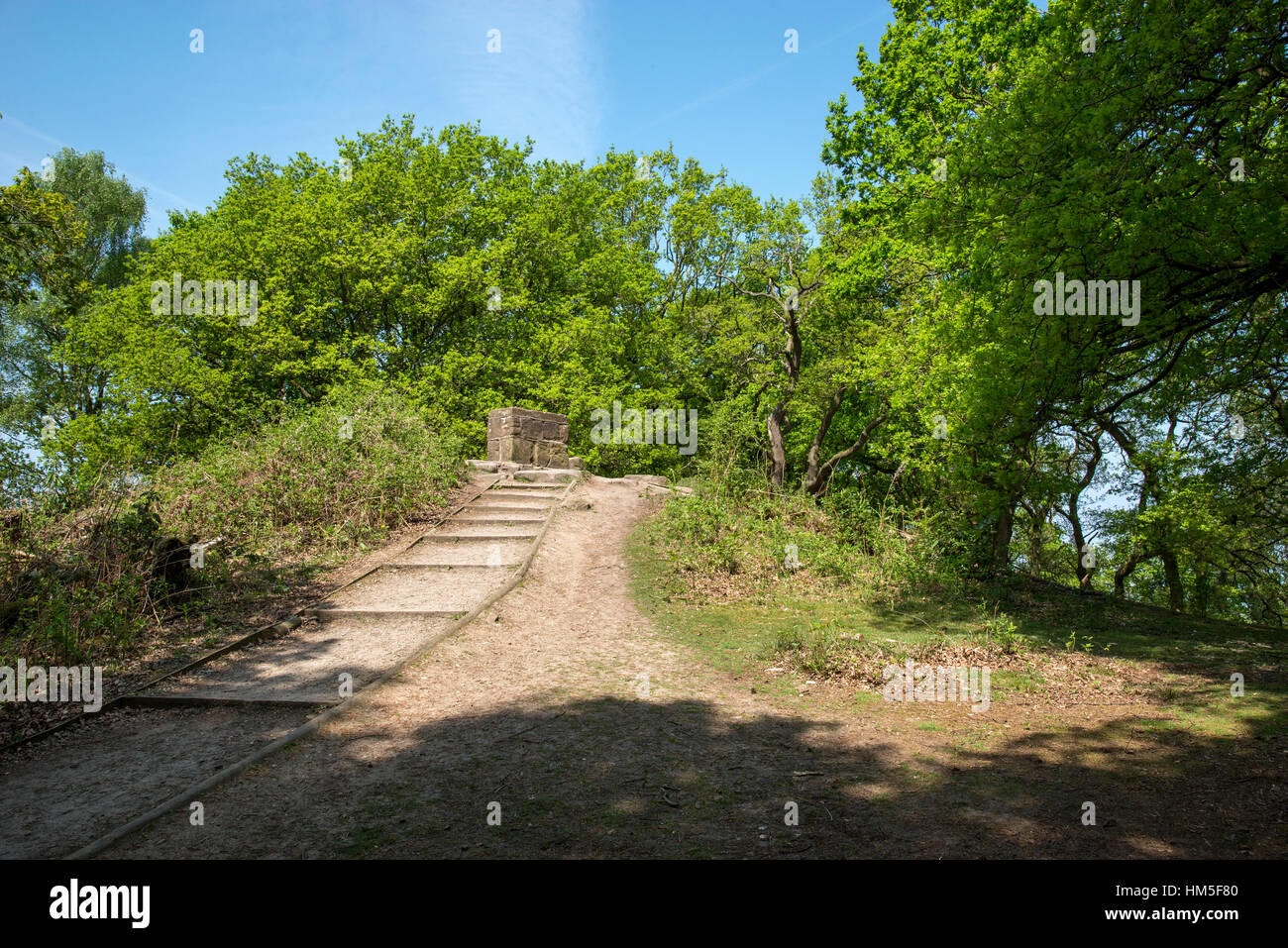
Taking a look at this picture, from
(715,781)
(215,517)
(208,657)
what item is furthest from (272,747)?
(215,517)

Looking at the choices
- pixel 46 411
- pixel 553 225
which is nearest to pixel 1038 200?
pixel 553 225

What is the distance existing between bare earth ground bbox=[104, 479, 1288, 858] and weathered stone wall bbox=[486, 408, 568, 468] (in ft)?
41.1

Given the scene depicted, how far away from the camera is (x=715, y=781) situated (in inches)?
175

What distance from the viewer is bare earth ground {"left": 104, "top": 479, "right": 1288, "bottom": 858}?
3.61 metres

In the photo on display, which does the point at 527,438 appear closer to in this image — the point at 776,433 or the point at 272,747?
the point at 776,433

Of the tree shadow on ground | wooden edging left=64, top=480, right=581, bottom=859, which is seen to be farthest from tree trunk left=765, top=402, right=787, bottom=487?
the tree shadow on ground

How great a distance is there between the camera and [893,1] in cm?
1741

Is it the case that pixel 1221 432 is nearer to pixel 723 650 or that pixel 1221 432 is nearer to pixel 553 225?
pixel 723 650

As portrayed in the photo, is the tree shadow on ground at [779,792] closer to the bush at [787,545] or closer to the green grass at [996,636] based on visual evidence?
the green grass at [996,636]

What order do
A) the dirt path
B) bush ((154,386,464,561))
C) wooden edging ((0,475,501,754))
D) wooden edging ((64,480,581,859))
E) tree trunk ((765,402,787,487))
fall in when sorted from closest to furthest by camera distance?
wooden edging ((64,480,581,859)) → the dirt path → wooden edging ((0,475,501,754)) → bush ((154,386,464,561)) → tree trunk ((765,402,787,487))

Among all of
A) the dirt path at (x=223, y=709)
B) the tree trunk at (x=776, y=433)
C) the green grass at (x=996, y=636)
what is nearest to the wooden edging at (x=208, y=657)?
the dirt path at (x=223, y=709)

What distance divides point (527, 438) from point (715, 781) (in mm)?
15629

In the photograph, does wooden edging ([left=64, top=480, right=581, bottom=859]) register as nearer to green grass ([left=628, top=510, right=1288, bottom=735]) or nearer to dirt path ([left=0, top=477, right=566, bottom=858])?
dirt path ([left=0, top=477, right=566, bottom=858])

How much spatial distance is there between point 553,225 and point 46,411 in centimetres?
2210
